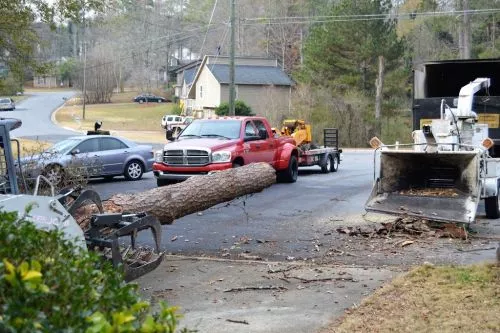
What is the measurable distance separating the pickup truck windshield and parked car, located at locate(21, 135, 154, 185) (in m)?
2.75

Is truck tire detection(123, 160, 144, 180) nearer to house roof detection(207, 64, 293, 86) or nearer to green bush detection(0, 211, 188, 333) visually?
green bush detection(0, 211, 188, 333)

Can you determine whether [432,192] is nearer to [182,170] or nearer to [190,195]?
[190,195]

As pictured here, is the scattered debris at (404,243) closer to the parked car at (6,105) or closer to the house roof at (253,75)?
the house roof at (253,75)

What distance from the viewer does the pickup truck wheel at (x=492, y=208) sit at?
43.6 ft

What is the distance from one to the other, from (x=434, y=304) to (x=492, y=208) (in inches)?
276

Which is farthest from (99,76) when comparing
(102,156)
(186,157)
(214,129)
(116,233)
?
(116,233)

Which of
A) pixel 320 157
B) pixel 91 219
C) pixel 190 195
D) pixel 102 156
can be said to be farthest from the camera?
pixel 320 157

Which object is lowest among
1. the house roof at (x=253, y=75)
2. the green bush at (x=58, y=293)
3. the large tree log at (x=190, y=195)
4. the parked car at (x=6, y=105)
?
the large tree log at (x=190, y=195)

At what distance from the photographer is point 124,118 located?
227ft

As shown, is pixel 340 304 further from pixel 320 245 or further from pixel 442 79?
pixel 442 79

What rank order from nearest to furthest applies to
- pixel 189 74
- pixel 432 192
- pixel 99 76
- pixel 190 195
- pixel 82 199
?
pixel 82 199 < pixel 190 195 < pixel 432 192 < pixel 189 74 < pixel 99 76

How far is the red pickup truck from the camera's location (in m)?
18.0

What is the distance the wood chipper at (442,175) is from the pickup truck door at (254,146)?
5881 mm

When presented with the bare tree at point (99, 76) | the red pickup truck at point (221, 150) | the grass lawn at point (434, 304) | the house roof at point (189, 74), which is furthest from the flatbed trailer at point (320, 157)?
the bare tree at point (99, 76)
